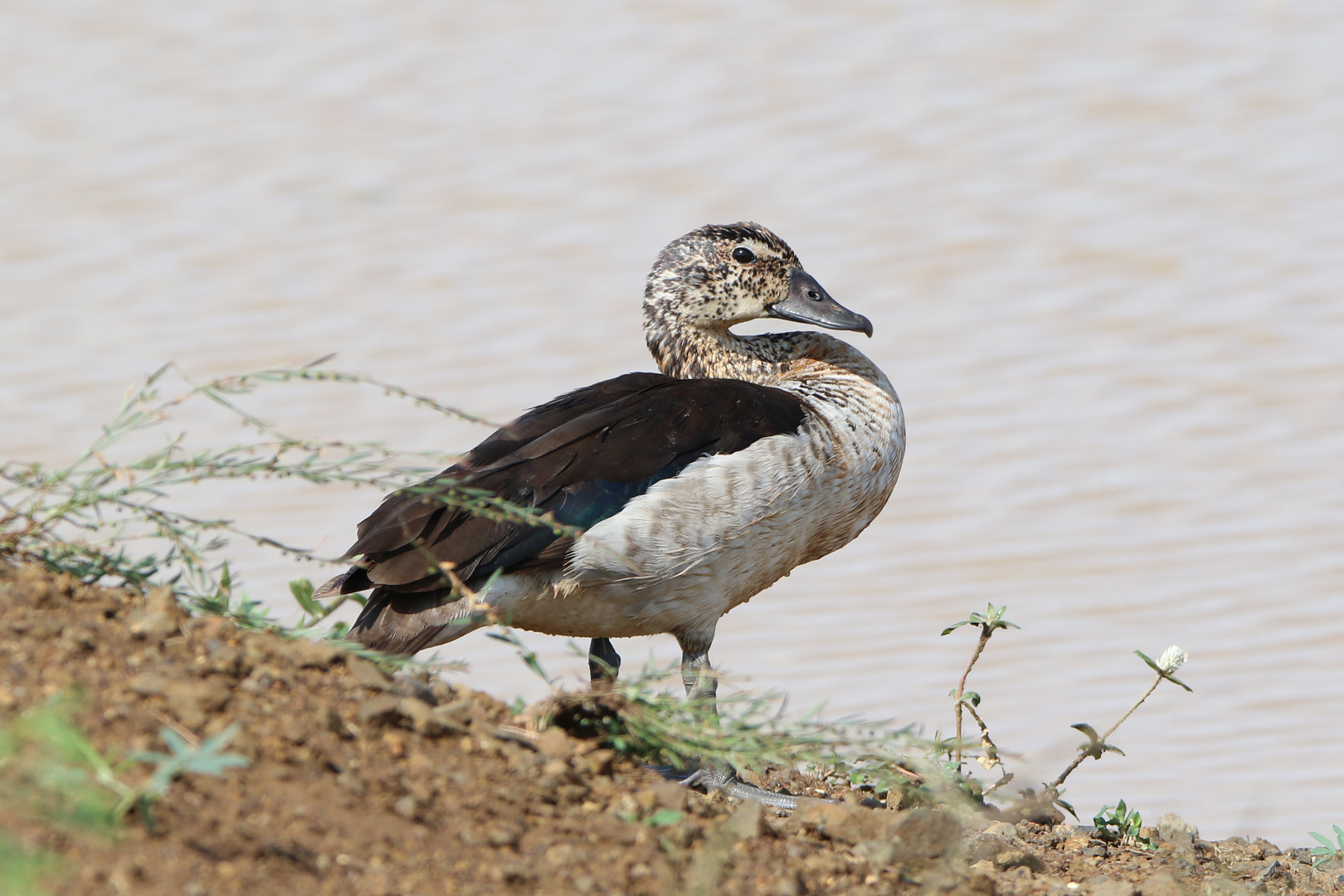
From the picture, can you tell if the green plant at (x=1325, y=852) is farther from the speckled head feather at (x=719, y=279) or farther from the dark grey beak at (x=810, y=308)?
the speckled head feather at (x=719, y=279)

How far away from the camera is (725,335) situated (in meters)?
6.52

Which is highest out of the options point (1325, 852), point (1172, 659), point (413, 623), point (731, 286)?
point (731, 286)

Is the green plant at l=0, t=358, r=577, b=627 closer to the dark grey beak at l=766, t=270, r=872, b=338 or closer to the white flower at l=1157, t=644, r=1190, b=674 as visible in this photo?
the white flower at l=1157, t=644, r=1190, b=674

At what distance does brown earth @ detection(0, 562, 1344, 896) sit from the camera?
8.84 feet

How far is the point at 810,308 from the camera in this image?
649cm

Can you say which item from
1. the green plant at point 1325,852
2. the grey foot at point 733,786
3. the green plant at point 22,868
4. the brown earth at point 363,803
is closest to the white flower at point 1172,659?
the green plant at point 1325,852

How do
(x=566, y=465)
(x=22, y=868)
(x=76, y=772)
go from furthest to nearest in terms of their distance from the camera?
(x=566, y=465) < (x=76, y=772) < (x=22, y=868)

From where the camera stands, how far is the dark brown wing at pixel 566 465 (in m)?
4.54

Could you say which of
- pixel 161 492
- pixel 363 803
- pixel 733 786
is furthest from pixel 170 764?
pixel 733 786

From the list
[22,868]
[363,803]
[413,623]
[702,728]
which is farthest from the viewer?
[413,623]

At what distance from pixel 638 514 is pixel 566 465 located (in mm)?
269

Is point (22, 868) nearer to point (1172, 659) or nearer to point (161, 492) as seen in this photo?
point (161, 492)

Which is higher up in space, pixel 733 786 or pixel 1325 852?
pixel 733 786

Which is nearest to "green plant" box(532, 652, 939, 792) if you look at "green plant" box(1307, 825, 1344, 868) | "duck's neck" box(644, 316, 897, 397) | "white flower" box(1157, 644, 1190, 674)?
"white flower" box(1157, 644, 1190, 674)
